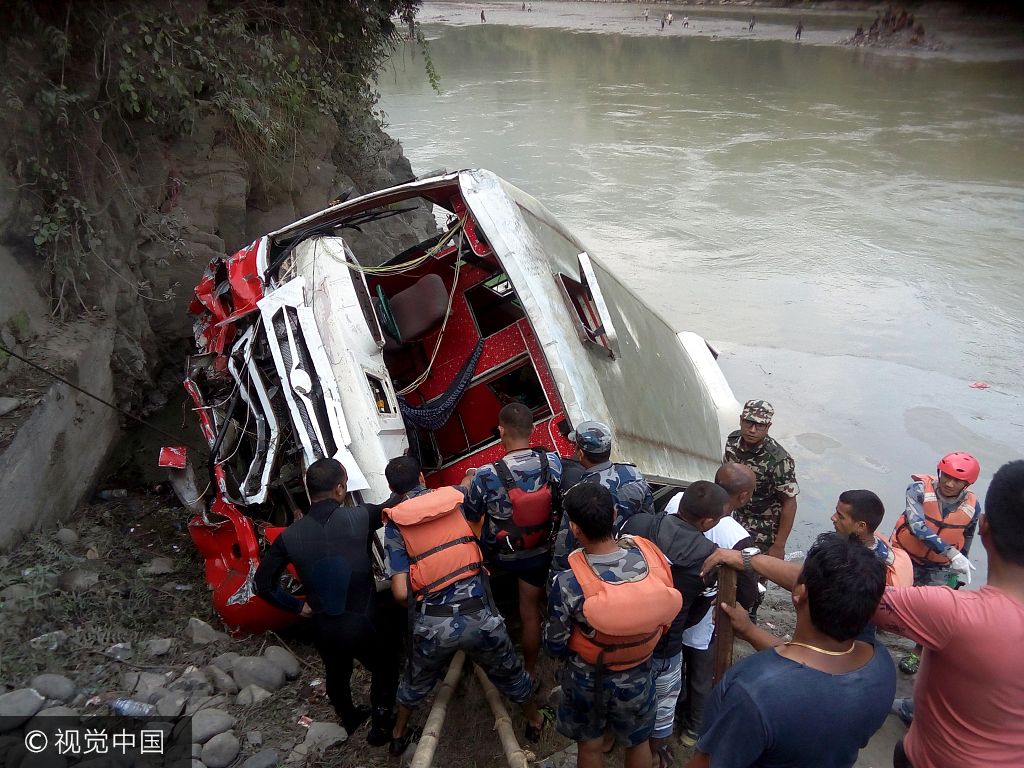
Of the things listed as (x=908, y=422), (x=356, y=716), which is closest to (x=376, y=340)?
(x=356, y=716)

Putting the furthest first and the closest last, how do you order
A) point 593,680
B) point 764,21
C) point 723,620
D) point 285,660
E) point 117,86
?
point 764,21, point 117,86, point 285,660, point 723,620, point 593,680

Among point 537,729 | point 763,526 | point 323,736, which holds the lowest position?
point 537,729

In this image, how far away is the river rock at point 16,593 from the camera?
10.1ft

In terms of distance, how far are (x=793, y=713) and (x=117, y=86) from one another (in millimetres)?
5133

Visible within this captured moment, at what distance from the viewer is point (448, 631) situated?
2.57 m

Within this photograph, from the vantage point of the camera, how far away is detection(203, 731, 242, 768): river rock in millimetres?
2650

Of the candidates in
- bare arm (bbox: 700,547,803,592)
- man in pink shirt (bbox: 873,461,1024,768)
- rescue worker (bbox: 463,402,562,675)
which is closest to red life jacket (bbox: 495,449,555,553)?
rescue worker (bbox: 463,402,562,675)

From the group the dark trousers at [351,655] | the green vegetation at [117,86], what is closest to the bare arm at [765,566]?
the dark trousers at [351,655]

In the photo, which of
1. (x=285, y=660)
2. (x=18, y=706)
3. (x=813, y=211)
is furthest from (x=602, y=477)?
(x=813, y=211)

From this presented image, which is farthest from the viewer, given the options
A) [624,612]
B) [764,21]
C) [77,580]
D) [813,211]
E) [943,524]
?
[764,21]

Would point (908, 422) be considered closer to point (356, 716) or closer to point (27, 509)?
point (356, 716)

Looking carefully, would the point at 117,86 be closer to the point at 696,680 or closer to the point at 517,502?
the point at 517,502

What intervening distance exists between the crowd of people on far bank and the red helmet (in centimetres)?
96

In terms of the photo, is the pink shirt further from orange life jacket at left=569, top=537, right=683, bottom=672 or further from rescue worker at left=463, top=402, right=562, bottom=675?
rescue worker at left=463, top=402, right=562, bottom=675
